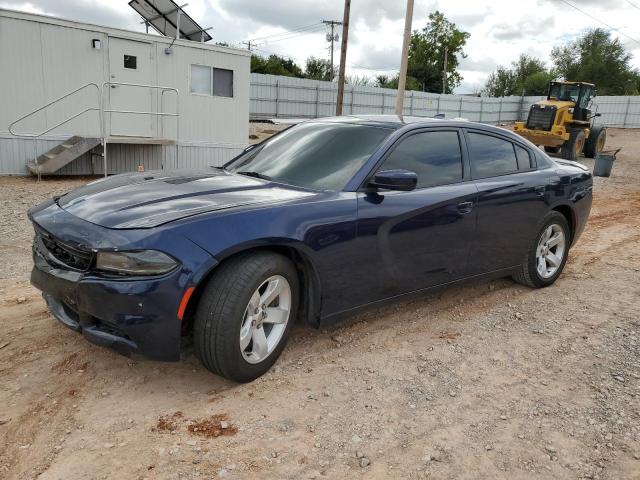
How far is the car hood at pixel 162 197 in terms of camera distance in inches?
115

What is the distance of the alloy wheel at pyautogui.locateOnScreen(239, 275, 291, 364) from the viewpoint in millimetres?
3039

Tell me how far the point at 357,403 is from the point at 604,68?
64.3 m

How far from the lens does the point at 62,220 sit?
3.05m

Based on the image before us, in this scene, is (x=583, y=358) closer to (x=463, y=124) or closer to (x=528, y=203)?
(x=528, y=203)

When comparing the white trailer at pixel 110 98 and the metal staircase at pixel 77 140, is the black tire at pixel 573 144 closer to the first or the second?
the white trailer at pixel 110 98

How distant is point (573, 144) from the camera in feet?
59.9

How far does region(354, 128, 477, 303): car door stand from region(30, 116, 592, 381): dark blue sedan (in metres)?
0.01

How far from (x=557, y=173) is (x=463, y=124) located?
1.27 m

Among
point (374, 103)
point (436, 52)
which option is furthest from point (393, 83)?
point (374, 103)

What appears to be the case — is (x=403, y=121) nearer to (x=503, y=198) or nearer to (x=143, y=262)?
(x=503, y=198)

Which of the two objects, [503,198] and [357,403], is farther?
[503,198]

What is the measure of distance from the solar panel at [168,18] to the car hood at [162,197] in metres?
10.3

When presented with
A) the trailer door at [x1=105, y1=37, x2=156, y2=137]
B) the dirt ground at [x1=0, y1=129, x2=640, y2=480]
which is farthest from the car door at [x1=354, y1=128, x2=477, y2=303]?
the trailer door at [x1=105, y1=37, x2=156, y2=137]

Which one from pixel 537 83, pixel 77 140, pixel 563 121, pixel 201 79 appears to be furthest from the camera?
pixel 537 83
